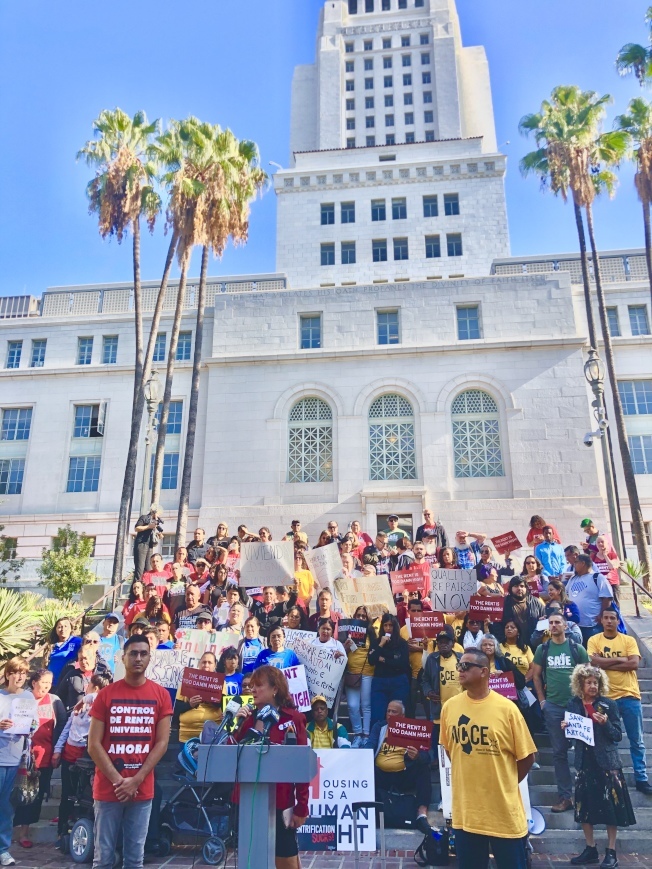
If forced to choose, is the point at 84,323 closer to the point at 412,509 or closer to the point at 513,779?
the point at 412,509

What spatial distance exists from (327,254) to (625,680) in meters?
35.0

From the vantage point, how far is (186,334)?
27.8 m

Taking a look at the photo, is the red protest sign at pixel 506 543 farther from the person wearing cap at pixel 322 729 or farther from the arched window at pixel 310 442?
the arched window at pixel 310 442

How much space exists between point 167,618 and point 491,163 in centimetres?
3729

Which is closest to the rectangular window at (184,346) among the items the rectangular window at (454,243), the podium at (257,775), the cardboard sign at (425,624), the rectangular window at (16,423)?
the rectangular window at (16,423)

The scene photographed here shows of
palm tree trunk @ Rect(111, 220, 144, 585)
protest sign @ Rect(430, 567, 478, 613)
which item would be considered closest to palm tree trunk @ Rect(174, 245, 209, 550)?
palm tree trunk @ Rect(111, 220, 144, 585)

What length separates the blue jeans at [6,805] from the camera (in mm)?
7207

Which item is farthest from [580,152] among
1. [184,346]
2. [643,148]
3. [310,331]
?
[184,346]

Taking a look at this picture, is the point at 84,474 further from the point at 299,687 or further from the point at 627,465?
the point at 299,687

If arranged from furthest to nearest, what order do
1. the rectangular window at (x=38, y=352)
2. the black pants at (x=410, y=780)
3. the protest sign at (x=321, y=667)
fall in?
1. the rectangular window at (x=38, y=352)
2. the protest sign at (x=321, y=667)
3. the black pants at (x=410, y=780)

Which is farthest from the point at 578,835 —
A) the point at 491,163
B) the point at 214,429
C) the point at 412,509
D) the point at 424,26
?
the point at 424,26

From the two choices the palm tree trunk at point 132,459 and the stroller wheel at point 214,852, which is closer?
the stroller wheel at point 214,852

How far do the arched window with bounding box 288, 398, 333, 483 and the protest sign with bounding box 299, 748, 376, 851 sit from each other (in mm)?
17069

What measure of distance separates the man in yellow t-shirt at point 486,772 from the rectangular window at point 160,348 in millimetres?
24419
